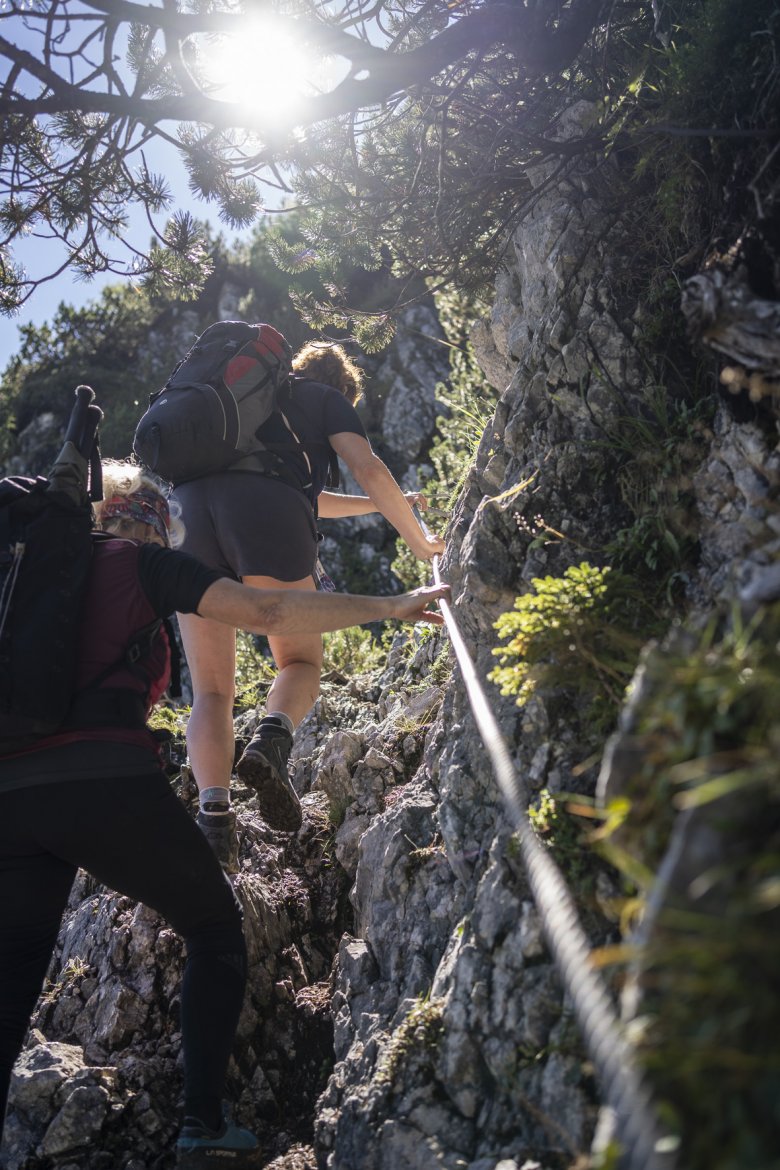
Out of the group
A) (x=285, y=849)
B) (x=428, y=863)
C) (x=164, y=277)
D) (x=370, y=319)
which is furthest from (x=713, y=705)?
(x=370, y=319)

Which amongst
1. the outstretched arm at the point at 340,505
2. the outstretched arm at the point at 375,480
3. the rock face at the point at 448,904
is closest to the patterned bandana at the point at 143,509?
the outstretched arm at the point at 375,480

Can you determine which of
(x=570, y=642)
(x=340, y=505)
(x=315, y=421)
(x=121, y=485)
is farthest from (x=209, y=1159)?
(x=340, y=505)

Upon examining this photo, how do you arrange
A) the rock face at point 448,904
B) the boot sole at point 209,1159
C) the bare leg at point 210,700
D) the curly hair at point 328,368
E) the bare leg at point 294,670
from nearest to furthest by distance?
the rock face at point 448,904 → the boot sole at point 209,1159 → the bare leg at point 210,700 → the bare leg at point 294,670 → the curly hair at point 328,368

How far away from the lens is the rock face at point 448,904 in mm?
3029

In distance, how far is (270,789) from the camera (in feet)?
14.4

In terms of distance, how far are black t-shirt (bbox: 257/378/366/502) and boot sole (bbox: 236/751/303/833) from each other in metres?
1.61

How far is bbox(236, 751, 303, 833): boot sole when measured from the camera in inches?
169

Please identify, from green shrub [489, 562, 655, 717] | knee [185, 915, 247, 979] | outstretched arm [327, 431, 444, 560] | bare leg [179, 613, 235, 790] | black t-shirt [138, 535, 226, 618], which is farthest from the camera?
outstretched arm [327, 431, 444, 560]

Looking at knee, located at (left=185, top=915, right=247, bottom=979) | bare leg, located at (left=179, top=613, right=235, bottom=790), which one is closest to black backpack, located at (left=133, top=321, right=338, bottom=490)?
bare leg, located at (left=179, top=613, right=235, bottom=790)

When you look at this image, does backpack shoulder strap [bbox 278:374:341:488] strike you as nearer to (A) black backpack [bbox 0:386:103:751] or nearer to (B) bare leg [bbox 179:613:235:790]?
(B) bare leg [bbox 179:613:235:790]

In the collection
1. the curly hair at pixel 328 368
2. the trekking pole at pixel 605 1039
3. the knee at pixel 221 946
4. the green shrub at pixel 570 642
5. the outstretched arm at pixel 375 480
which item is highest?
the curly hair at pixel 328 368

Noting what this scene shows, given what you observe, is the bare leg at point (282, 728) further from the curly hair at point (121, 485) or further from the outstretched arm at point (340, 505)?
the outstretched arm at point (340, 505)

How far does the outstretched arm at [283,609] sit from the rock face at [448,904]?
0.84m

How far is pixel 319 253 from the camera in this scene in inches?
247
